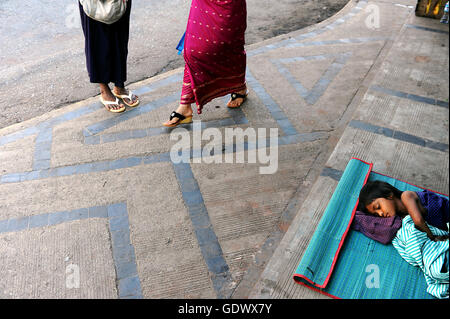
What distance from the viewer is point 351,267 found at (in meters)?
2.33

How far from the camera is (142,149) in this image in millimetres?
3371

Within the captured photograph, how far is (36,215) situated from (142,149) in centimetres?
102

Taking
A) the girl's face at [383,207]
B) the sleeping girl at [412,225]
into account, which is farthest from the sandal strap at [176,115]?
the girl's face at [383,207]

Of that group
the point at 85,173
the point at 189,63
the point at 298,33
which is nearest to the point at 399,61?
the point at 298,33

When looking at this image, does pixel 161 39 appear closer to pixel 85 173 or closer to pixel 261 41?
pixel 261 41

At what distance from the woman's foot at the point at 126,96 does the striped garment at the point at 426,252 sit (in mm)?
2784

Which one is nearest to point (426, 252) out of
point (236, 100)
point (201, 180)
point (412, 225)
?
point (412, 225)

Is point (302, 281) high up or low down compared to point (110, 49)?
down

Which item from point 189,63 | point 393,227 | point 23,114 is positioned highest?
point 189,63

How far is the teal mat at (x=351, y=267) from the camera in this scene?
2.21 meters

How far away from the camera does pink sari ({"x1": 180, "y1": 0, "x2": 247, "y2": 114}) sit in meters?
3.26
